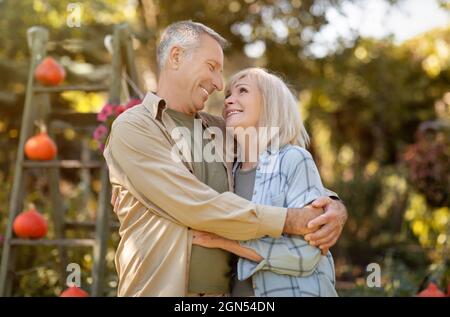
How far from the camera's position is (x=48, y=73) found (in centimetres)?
495

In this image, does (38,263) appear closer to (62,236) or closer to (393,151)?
(62,236)

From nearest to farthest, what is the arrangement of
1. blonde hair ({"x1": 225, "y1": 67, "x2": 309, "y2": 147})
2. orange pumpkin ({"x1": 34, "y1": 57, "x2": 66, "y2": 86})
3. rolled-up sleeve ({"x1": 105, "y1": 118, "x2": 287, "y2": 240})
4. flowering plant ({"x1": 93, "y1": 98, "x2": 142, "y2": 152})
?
rolled-up sleeve ({"x1": 105, "y1": 118, "x2": 287, "y2": 240}) < blonde hair ({"x1": 225, "y1": 67, "x2": 309, "y2": 147}) < flowering plant ({"x1": 93, "y1": 98, "x2": 142, "y2": 152}) < orange pumpkin ({"x1": 34, "y1": 57, "x2": 66, "y2": 86})

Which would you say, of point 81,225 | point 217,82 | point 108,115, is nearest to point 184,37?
point 217,82

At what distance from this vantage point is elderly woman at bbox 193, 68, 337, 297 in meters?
2.57

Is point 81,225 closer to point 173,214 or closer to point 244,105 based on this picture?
point 244,105

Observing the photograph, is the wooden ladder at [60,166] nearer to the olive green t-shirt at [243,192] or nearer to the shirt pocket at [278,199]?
the olive green t-shirt at [243,192]

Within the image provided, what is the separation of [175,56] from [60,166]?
228 cm

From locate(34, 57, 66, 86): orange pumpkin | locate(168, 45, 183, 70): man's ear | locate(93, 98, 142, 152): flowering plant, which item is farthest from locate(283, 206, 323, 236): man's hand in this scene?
locate(34, 57, 66, 86): orange pumpkin

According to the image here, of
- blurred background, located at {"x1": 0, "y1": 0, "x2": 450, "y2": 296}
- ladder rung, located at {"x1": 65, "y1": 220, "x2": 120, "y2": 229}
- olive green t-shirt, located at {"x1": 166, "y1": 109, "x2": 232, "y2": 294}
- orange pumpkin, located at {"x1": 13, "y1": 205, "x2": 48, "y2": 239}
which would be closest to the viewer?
olive green t-shirt, located at {"x1": 166, "y1": 109, "x2": 232, "y2": 294}

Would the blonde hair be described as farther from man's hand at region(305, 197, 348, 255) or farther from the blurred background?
the blurred background

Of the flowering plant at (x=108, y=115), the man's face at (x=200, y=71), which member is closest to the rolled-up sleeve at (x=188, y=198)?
the man's face at (x=200, y=71)

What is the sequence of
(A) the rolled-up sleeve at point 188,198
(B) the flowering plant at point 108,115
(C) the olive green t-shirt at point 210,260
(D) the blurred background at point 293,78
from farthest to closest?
1. (D) the blurred background at point 293,78
2. (B) the flowering plant at point 108,115
3. (C) the olive green t-shirt at point 210,260
4. (A) the rolled-up sleeve at point 188,198

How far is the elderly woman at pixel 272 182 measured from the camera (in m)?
2.57

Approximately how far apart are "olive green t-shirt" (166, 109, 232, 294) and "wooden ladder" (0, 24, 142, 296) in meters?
2.00
